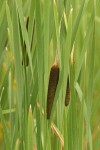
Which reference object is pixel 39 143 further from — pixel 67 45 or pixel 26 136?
pixel 67 45

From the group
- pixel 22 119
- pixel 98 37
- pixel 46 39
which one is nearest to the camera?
pixel 46 39

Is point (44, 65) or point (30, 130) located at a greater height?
point (44, 65)

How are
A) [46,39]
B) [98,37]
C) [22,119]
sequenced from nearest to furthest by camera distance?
[46,39] < [22,119] < [98,37]

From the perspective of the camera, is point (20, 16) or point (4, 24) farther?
point (4, 24)

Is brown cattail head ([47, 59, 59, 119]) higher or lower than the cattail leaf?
higher

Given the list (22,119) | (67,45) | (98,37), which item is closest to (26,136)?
(22,119)

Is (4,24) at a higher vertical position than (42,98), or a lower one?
higher

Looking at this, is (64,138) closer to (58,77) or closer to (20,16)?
(58,77)

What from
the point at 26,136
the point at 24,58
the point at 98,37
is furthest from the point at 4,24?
the point at 98,37

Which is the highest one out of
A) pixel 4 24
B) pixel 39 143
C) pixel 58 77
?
pixel 4 24

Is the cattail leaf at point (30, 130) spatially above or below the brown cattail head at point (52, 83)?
below
